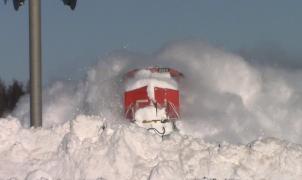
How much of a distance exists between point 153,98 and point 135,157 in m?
4.07

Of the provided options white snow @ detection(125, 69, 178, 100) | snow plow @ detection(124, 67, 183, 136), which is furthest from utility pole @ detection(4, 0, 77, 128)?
white snow @ detection(125, 69, 178, 100)

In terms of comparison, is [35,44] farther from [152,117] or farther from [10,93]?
[10,93]

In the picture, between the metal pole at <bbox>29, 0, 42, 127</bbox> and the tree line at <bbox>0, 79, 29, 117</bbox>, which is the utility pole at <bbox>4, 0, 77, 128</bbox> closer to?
the metal pole at <bbox>29, 0, 42, 127</bbox>

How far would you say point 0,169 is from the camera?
343 inches

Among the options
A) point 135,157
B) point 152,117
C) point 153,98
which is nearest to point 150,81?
point 153,98

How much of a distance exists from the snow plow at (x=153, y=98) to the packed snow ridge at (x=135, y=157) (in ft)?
8.56

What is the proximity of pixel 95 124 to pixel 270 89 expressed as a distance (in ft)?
22.6

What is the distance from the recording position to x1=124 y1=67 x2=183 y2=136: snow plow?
12.0 m

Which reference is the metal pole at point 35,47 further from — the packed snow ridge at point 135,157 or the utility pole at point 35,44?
the packed snow ridge at point 135,157

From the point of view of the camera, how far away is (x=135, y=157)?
333 inches

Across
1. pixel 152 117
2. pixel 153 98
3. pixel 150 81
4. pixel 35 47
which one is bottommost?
pixel 152 117

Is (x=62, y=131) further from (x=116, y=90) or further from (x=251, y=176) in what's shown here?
(x=116, y=90)

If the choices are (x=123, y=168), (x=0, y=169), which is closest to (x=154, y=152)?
(x=123, y=168)

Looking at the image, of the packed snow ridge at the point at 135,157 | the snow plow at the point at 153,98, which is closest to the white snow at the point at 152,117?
the snow plow at the point at 153,98
